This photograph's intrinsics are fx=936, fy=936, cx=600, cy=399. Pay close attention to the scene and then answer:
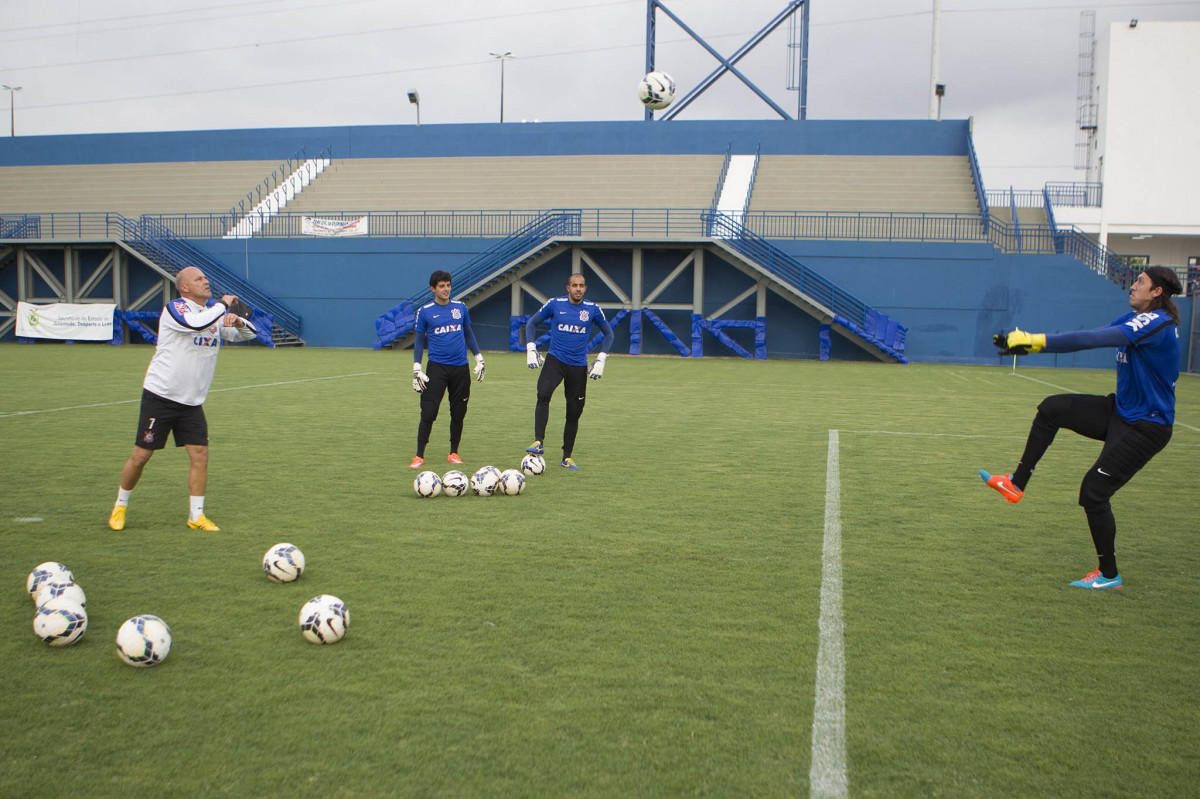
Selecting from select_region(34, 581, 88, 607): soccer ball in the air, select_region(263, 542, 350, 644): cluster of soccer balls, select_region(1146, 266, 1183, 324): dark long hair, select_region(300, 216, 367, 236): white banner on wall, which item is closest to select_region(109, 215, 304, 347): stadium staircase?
select_region(300, 216, 367, 236): white banner on wall

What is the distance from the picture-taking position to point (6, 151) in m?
45.4

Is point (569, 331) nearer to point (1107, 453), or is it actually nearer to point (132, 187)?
point (1107, 453)

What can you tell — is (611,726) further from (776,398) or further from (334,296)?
(334,296)

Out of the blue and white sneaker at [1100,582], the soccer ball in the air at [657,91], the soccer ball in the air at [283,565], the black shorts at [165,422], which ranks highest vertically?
the soccer ball in the air at [657,91]

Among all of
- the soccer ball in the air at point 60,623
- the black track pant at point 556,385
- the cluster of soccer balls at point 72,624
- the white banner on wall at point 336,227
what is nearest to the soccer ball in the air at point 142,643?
the cluster of soccer balls at point 72,624

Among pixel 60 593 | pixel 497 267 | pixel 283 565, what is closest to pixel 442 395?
pixel 283 565

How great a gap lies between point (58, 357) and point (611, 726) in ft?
87.5

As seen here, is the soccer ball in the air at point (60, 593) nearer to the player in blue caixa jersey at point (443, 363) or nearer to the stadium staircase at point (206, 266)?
the player in blue caixa jersey at point (443, 363)

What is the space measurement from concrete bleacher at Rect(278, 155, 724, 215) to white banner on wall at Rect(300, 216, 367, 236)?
6.03ft

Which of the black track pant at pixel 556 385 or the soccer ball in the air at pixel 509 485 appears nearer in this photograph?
the soccer ball in the air at pixel 509 485

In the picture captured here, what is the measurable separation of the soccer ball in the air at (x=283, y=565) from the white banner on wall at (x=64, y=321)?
32942 millimetres

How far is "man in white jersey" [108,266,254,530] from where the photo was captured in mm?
6465

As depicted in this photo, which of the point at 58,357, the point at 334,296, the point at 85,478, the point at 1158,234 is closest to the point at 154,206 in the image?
the point at 334,296

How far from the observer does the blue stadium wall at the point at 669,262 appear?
A: 30.4 metres
